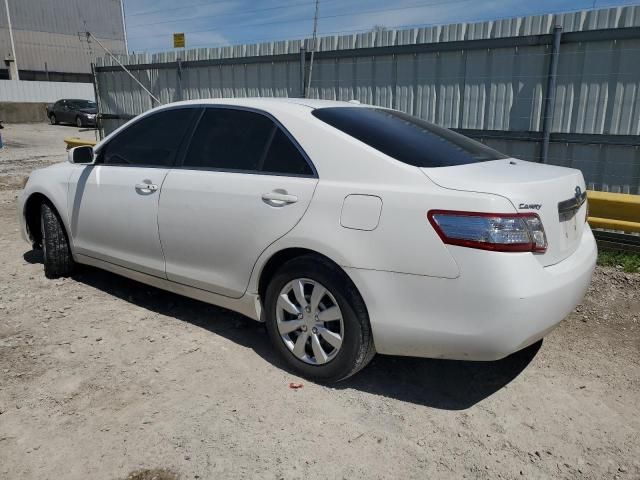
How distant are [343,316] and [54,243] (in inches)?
120

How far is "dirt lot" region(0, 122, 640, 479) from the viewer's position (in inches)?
100

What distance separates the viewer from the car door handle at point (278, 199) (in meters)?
3.11

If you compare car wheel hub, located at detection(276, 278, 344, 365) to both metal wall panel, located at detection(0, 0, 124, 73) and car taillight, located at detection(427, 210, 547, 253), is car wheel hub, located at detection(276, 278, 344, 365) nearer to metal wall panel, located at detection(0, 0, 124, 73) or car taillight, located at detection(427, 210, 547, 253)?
car taillight, located at detection(427, 210, 547, 253)

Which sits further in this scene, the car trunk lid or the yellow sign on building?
the yellow sign on building

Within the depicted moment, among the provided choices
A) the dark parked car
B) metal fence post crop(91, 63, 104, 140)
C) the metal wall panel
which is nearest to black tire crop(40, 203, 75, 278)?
metal fence post crop(91, 63, 104, 140)

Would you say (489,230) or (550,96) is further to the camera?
(550,96)

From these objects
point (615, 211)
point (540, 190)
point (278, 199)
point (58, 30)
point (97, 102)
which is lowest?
point (615, 211)

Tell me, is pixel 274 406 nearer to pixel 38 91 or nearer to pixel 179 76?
pixel 179 76

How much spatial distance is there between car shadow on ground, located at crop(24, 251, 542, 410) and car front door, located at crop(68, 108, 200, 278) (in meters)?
0.57

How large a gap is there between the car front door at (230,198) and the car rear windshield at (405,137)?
0.35 metres

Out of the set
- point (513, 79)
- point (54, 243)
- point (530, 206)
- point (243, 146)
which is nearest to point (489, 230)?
point (530, 206)

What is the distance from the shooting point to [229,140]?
3.62 metres

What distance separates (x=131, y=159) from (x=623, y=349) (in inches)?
148

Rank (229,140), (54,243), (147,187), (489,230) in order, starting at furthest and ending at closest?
(54,243)
(147,187)
(229,140)
(489,230)
